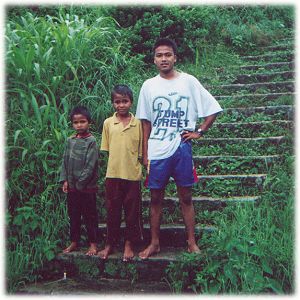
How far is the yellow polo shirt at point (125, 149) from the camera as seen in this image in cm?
365

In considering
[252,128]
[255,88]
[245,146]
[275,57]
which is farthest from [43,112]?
[275,57]

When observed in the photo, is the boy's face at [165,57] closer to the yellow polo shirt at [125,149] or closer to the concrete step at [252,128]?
the yellow polo shirt at [125,149]

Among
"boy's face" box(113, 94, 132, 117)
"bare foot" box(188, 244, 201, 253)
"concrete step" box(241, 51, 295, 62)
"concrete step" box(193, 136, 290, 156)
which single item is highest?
"concrete step" box(241, 51, 295, 62)

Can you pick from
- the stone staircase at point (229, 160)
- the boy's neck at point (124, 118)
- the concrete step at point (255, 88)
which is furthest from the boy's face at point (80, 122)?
the concrete step at point (255, 88)

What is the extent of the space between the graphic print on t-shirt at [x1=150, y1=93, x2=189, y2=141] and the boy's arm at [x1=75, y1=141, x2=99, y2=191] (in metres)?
0.59

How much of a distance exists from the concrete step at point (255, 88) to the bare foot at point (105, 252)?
149 inches

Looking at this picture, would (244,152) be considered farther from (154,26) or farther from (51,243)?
(154,26)

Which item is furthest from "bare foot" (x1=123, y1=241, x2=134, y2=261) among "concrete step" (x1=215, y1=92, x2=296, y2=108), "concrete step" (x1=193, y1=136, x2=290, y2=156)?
"concrete step" (x1=215, y1=92, x2=296, y2=108)

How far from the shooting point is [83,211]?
384 cm

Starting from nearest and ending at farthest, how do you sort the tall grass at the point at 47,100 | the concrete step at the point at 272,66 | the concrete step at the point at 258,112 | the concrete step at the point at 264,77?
the tall grass at the point at 47,100 < the concrete step at the point at 258,112 < the concrete step at the point at 264,77 < the concrete step at the point at 272,66

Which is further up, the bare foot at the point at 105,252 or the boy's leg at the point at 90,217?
the boy's leg at the point at 90,217

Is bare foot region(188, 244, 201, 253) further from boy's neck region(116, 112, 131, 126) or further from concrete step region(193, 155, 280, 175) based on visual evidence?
concrete step region(193, 155, 280, 175)

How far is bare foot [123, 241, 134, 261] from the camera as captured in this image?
12.1 ft

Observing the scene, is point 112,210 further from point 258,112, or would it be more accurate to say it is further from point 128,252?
point 258,112
